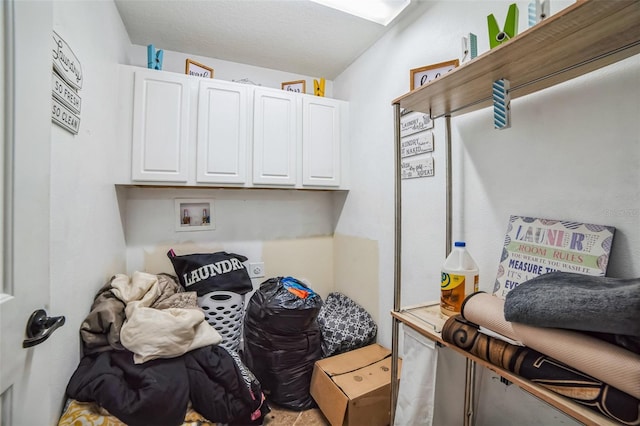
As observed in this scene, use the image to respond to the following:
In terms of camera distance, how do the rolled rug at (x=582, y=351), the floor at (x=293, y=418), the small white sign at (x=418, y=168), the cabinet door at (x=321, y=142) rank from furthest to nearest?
the cabinet door at (x=321, y=142)
the floor at (x=293, y=418)
the small white sign at (x=418, y=168)
the rolled rug at (x=582, y=351)

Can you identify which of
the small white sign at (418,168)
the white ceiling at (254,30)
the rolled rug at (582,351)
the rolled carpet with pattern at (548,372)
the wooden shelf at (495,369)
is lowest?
the wooden shelf at (495,369)

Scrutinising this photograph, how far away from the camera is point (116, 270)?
163 cm

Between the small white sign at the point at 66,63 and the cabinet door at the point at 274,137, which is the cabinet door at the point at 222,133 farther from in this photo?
the small white sign at the point at 66,63

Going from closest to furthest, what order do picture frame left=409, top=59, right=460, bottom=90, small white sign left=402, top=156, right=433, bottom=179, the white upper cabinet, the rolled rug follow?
the rolled rug, picture frame left=409, top=59, right=460, bottom=90, small white sign left=402, top=156, right=433, bottom=179, the white upper cabinet

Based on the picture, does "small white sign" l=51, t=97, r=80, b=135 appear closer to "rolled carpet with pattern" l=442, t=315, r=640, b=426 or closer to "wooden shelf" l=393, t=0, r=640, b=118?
"wooden shelf" l=393, t=0, r=640, b=118

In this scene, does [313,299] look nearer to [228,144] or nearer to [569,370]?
[228,144]

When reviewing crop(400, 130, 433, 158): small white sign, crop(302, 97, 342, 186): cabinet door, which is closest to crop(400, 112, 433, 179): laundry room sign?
crop(400, 130, 433, 158): small white sign

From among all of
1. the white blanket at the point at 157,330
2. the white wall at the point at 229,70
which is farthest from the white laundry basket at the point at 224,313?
the white wall at the point at 229,70

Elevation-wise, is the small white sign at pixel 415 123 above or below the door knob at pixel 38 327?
above

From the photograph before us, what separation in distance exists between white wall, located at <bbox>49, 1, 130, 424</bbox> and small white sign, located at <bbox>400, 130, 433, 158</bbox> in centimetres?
152

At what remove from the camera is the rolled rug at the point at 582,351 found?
0.52m

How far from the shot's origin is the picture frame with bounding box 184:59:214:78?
183cm

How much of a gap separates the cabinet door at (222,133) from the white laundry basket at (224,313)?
0.72 m

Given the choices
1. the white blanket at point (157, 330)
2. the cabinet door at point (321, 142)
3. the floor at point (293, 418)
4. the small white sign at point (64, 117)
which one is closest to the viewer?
the small white sign at point (64, 117)
